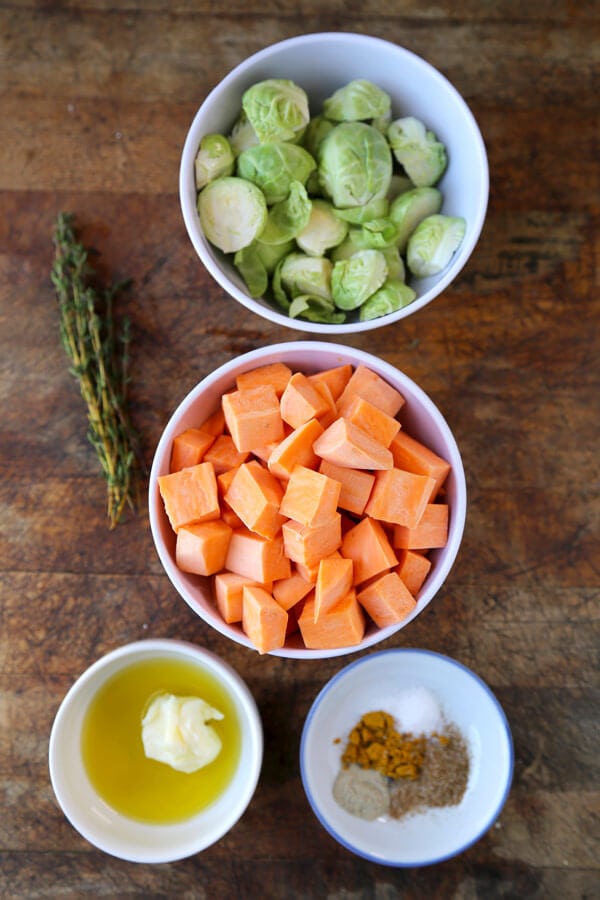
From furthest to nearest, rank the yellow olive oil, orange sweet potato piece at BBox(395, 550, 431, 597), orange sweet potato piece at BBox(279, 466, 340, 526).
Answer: the yellow olive oil < orange sweet potato piece at BBox(395, 550, 431, 597) < orange sweet potato piece at BBox(279, 466, 340, 526)

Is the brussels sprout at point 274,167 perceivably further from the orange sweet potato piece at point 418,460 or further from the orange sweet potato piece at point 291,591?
the orange sweet potato piece at point 291,591

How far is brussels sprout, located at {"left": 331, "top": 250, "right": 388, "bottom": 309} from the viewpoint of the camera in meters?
1.58

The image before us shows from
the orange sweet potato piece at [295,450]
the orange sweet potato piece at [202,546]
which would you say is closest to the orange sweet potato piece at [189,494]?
the orange sweet potato piece at [202,546]

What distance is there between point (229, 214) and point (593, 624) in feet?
4.31

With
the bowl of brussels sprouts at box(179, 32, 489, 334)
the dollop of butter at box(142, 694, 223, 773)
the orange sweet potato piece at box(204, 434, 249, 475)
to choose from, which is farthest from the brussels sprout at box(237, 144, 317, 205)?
the dollop of butter at box(142, 694, 223, 773)

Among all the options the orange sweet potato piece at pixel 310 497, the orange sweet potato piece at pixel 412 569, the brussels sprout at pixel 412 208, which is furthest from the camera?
the brussels sprout at pixel 412 208

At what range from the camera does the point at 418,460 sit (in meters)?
1.54

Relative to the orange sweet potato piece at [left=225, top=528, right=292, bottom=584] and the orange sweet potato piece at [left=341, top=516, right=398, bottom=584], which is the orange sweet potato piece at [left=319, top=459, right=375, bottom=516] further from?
the orange sweet potato piece at [left=225, top=528, right=292, bottom=584]

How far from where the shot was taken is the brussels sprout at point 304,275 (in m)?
1.63

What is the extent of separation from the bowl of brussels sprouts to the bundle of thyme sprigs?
0.35 meters

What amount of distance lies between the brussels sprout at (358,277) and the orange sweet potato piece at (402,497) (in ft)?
1.30

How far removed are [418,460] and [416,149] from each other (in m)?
0.69

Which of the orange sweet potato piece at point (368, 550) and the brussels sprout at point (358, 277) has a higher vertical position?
the brussels sprout at point (358, 277)

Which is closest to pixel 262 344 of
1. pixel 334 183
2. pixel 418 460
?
pixel 334 183
